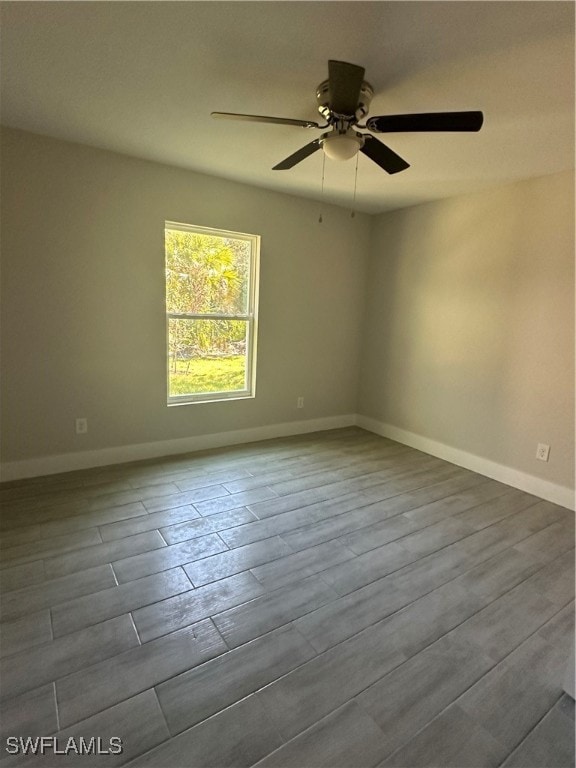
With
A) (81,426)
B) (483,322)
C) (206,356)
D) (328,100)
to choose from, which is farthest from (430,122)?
(81,426)

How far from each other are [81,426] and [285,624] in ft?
7.46

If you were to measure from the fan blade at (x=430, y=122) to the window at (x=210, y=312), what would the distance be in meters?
2.06

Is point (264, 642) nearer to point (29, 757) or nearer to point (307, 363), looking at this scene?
point (29, 757)

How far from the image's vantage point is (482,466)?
133 inches

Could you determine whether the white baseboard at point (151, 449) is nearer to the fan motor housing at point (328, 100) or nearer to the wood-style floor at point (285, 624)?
the wood-style floor at point (285, 624)

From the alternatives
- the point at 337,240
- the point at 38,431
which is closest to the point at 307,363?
the point at 337,240

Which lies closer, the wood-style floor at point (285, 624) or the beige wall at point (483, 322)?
the wood-style floor at point (285, 624)

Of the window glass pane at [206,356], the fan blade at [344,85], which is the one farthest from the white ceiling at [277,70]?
the window glass pane at [206,356]

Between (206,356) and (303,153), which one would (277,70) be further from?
(206,356)

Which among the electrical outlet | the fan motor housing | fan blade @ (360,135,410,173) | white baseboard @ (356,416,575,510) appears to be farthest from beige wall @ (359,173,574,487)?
the electrical outlet

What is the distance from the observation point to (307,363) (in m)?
4.18

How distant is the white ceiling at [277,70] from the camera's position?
1.40 m

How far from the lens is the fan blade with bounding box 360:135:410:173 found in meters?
1.90

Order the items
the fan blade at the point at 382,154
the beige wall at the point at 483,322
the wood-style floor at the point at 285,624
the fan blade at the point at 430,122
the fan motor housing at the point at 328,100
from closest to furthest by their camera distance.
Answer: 1. the wood-style floor at the point at 285,624
2. the fan blade at the point at 430,122
3. the fan motor housing at the point at 328,100
4. the fan blade at the point at 382,154
5. the beige wall at the point at 483,322
